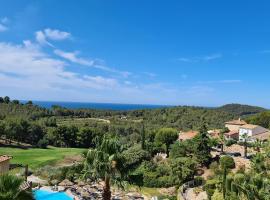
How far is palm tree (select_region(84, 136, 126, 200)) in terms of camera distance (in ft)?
57.1

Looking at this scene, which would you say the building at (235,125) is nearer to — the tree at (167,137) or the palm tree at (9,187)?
the tree at (167,137)

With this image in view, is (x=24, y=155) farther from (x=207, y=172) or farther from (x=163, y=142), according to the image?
(x=207, y=172)

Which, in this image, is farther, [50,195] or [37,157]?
[37,157]

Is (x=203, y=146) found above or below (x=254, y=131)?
below

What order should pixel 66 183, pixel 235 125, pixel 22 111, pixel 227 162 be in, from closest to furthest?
1. pixel 66 183
2. pixel 227 162
3. pixel 235 125
4. pixel 22 111

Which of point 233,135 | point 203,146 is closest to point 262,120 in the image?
point 233,135

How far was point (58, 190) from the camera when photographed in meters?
36.6

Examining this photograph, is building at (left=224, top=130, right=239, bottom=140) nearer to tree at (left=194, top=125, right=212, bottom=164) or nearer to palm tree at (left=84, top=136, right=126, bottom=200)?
tree at (left=194, top=125, right=212, bottom=164)

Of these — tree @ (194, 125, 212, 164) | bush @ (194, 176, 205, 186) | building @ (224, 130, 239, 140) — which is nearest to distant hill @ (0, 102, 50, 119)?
building @ (224, 130, 239, 140)

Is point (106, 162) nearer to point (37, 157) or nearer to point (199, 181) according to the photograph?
point (199, 181)

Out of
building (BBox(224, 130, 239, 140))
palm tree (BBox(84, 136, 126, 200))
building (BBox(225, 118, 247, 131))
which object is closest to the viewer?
palm tree (BBox(84, 136, 126, 200))

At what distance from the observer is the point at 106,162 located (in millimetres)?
17406

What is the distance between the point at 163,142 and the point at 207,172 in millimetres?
13139

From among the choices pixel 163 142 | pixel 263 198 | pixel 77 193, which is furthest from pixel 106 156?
pixel 163 142
